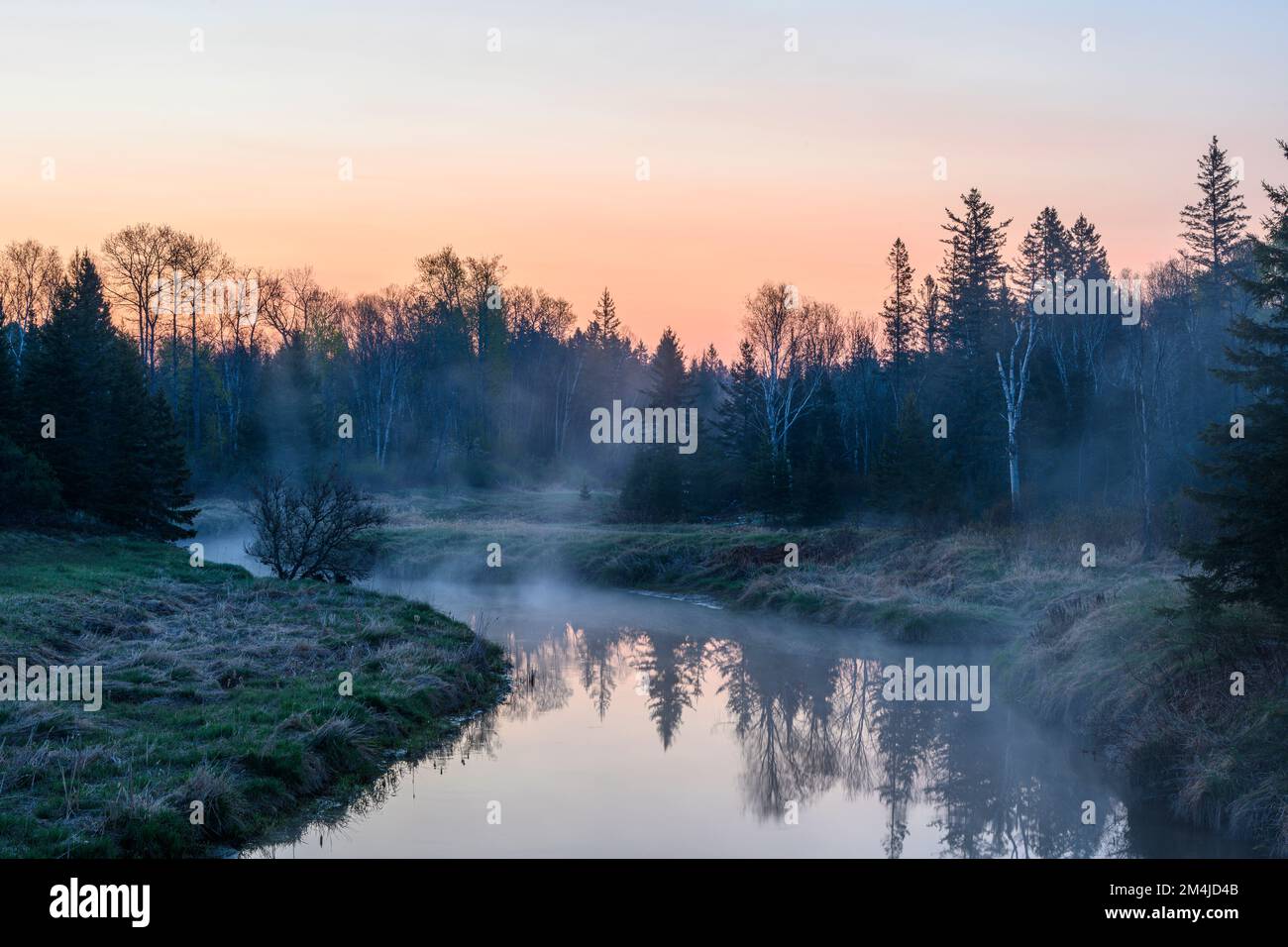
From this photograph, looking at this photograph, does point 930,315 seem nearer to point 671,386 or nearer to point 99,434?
point 671,386

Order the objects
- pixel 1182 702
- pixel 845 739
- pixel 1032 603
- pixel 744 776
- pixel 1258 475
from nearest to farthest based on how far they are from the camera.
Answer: pixel 1258 475 < pixel 1182 702 < pixel 744 776 < pixel 845 739 < pixel 1032 603

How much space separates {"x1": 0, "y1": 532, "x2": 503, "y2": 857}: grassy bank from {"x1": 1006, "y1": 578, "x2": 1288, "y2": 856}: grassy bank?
9.64 m

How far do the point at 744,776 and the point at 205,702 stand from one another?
7.41 meters

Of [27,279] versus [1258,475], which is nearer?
[1258,475]

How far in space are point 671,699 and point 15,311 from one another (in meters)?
56.5

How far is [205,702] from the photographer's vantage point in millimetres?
13281

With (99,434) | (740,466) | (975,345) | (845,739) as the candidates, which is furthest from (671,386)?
(845,739)

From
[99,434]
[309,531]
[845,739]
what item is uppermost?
[99,434]

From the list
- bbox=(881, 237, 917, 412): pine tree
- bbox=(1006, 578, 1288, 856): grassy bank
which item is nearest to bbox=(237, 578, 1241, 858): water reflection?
bbox=(1006, 578, 1288, 856): grassy bank

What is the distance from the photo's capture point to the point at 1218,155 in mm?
50844
